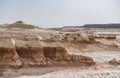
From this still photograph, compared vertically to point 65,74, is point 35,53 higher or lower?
higher

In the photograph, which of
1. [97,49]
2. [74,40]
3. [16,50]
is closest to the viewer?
[16,50]

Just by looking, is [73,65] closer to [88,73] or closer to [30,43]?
[88,73]

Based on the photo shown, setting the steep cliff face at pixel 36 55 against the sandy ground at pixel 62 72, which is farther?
the steep cliff face at pixel 36 55

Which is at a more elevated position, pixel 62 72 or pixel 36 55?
pixel 36 55

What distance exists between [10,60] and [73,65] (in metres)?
3.50

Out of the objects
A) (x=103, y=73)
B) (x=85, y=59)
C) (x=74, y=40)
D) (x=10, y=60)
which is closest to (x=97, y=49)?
(x=74, y=40)

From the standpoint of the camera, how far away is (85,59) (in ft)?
52.2

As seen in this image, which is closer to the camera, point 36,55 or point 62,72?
point 62,72

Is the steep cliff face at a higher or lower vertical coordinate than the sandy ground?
higher

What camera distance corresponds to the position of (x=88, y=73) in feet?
46.6

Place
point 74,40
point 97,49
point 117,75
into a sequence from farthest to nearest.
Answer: point 97,49, point 74,40, point 117,75

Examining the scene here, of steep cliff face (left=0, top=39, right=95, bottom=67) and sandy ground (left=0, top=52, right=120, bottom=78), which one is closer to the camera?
sandy ground (left=0, top=52, right=120, bottom=78)

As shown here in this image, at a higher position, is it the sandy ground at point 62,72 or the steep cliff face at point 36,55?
the steep cliff face at point 36,55

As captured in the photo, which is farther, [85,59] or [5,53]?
[85,59]
